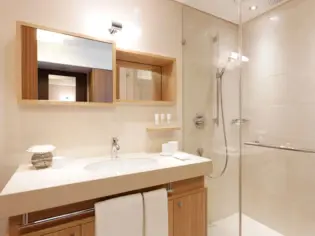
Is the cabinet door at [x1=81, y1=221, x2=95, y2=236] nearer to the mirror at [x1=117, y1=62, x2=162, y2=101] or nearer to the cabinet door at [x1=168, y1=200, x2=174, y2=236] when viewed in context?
the cabinet door at [x1=168, y1=200, x2=174, y2=236]

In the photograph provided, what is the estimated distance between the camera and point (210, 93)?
82.7 inches

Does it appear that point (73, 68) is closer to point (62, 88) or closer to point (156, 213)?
point (62, 88)

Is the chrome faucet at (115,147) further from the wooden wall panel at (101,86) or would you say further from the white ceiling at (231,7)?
the white ceiling at (231,7)

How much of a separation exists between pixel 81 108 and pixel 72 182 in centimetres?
70

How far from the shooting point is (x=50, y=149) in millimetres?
1253

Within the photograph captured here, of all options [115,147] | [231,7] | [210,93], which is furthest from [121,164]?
[231,7]

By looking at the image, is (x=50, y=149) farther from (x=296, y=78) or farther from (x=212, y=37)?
(x=296, y=78)

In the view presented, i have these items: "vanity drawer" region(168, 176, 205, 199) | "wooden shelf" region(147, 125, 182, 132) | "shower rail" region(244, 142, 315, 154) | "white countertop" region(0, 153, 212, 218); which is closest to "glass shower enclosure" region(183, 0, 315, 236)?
"shower rail" region(244, 142, 315, 154)

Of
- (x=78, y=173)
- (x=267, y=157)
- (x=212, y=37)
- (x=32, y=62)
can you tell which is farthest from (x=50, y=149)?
(x=267, y=157)

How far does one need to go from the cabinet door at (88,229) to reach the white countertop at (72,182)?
0.18 m

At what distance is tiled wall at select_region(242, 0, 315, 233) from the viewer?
5.70 ft

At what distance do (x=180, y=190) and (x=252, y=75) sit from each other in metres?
1.52

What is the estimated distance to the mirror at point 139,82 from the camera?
173cm

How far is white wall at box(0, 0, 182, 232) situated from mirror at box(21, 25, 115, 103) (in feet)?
0.30
